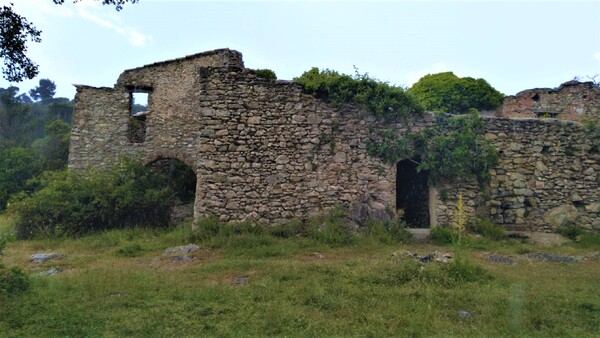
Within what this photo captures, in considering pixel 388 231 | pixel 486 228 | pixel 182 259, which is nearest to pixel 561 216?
pixel 486 228

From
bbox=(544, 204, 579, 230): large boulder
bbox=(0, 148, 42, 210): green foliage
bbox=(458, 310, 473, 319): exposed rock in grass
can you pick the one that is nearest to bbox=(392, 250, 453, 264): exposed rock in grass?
bbox=(458, 310, 473, 319): exposed rock in grass

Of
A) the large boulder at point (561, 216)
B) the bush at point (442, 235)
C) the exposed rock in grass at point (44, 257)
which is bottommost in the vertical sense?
the exposed rock in grass at point (44, 257)

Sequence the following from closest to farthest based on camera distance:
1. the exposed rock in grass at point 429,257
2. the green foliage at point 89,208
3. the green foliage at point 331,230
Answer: the exposed rock in grass at point 429,257, the green foliage at point 331,230, the green foliage at point 89,208

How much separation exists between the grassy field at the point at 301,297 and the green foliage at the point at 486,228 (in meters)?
1.46

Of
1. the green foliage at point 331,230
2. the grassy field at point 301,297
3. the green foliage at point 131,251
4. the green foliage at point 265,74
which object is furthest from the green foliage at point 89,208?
the green foliage at point 331,230

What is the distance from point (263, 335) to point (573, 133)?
10.5m

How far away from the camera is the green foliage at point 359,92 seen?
10.0 m

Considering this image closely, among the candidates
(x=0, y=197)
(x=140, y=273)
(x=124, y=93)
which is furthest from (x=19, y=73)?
(x=0, y=197)

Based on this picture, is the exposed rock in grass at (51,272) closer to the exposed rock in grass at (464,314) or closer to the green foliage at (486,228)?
the exposed rock in grass at (464,314)

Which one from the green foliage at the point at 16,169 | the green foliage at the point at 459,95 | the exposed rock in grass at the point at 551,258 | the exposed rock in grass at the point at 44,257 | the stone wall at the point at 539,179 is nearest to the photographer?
the exposed rock in grass at the point at 551,258

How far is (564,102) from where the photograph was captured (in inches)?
659

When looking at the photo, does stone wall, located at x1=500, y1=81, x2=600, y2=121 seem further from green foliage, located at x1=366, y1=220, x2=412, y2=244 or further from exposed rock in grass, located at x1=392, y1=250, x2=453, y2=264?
exposed rock in grass, located at x1=392, y1=250, x2=453, y2=264

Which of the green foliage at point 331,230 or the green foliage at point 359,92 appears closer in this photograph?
the green foliage at point 331,230

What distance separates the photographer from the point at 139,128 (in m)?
16.5
